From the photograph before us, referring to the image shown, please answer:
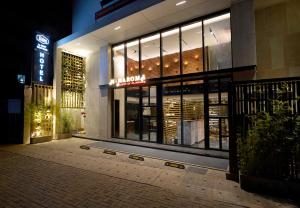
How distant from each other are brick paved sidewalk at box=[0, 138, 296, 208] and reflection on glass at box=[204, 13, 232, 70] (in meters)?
4.51

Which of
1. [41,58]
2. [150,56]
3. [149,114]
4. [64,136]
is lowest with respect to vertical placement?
[64,136]

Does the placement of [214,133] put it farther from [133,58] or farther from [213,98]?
[133,58]

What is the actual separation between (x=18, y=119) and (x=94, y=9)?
327 inches

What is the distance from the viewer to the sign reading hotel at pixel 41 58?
10585 mm

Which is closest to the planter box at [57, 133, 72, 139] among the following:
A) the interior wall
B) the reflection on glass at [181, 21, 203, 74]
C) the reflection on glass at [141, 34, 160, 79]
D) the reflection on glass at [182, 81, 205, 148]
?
the reflection on glass at [141, 34, 160, 79]

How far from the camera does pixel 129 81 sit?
9891 millimetres

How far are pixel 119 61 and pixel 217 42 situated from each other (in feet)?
19.1

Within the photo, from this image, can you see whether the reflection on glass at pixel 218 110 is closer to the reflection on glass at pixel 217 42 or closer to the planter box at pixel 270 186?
the reflection on glass at pixel 217 42

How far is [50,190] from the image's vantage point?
426cm

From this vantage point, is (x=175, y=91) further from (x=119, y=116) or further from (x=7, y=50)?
(x=7, y=50)

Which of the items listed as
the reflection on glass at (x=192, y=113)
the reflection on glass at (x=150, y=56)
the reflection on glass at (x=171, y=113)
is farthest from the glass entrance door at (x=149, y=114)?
the reflection on glass at (x=192, y=113)

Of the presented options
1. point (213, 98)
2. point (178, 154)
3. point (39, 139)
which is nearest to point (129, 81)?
point (213, 98)

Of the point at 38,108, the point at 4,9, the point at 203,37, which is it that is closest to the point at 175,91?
the point at 203,37

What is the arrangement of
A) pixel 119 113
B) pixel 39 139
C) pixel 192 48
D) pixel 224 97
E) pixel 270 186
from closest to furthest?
1. pixel 270 186
2. pixel 224 97
3. pixel 192 48
4. pixel 39 139
5. pixel 119 113
